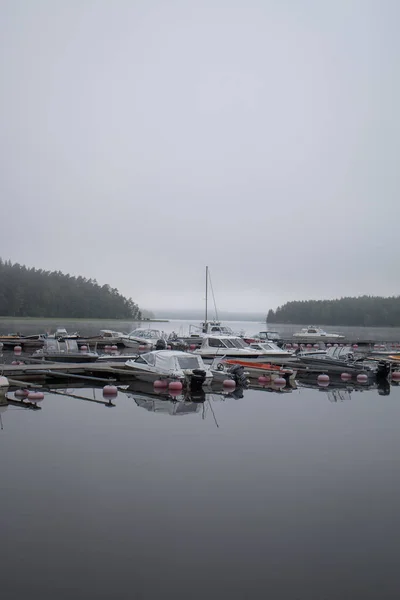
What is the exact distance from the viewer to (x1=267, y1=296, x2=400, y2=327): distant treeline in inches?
6019

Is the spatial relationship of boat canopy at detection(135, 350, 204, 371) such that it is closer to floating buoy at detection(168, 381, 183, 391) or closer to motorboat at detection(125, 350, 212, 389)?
motorboat at detection(125, 350, 212, 389)

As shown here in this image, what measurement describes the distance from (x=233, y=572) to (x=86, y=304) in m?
146

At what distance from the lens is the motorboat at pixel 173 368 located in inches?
902

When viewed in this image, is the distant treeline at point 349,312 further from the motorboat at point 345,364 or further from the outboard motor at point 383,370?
the outboard motor at point 383,370

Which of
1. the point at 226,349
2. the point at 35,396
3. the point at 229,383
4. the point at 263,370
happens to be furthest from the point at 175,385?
the point at 226,349

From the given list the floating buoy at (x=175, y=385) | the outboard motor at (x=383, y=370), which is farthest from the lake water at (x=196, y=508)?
the outboard motor at (x=383, y=370)

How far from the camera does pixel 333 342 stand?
66.0 metres

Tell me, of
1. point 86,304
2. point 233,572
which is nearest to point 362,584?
point 233,572

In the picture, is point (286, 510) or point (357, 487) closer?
point (286, 510)

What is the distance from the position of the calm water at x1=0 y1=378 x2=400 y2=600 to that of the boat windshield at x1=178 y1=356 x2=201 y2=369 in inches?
246

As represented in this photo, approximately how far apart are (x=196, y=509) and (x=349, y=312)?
503 feet

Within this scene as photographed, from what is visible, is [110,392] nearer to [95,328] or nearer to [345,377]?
[345,377]

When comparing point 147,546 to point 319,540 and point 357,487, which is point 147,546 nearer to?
point 319,540

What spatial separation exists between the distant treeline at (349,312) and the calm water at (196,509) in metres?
143
